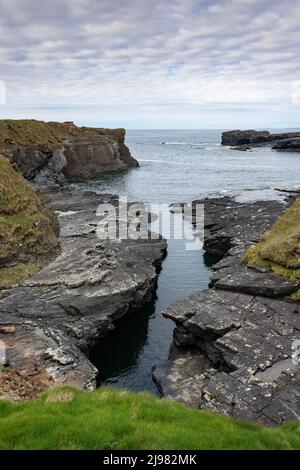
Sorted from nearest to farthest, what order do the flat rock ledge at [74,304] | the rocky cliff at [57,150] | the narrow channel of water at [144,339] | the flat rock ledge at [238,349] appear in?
Answer: the flat rock ledge at [238,349] < the flat rock ledge at [74,304] < the narrow channel of water at [144,339] < the rocky cliff at [57,150]

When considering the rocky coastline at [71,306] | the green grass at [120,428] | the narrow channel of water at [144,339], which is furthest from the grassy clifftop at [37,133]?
the green grass at [120,428]

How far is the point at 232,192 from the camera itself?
104m

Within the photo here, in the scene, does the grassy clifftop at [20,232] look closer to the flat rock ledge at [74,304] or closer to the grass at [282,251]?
the flat rock ledge at [74,304]

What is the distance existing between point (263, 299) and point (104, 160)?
4525 inches

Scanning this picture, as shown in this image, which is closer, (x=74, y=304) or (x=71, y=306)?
(x=71, y=306)

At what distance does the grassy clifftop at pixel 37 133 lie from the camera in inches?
4800

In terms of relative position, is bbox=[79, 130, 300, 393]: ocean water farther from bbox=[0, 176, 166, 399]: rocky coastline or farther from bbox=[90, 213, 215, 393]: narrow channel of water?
bbox=[0, 176, 166, 399]: rocky coastline

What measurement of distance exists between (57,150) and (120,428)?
12196 cm

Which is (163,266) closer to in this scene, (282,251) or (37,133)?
(282,251)

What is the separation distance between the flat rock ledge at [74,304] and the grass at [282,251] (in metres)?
11.0

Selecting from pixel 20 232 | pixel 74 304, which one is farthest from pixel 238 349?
pixel 20 232

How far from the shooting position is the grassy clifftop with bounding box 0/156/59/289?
150 feet

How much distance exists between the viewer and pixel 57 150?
423 ft

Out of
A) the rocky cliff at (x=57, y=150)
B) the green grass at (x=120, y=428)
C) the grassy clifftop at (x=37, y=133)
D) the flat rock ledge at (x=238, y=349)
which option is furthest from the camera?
the grassy clifftop at (x=37, y=133)
